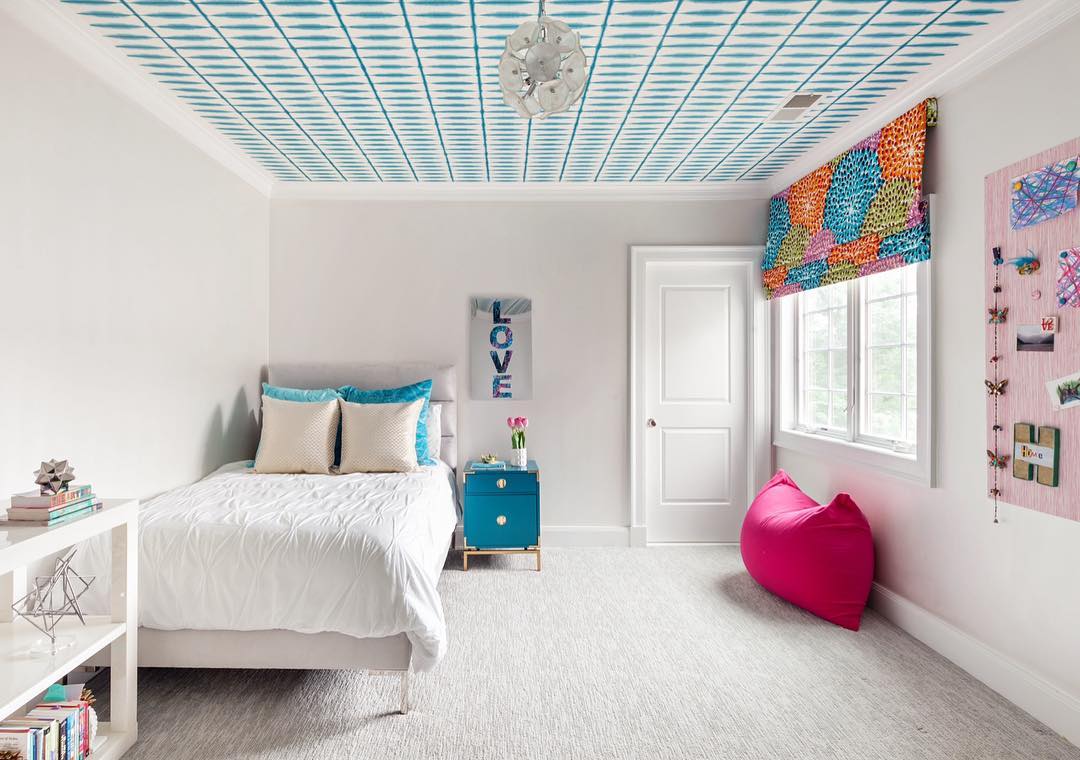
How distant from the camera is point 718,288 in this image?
165 inches

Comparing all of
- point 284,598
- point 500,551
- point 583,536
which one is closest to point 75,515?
point 284,598

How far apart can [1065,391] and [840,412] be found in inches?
59.1

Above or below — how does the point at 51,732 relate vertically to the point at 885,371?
below

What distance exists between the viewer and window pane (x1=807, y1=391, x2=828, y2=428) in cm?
366

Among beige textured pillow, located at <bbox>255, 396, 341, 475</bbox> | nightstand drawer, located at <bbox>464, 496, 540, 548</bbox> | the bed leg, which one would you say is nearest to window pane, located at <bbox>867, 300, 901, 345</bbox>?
nightstand drawer, located at <bbox>464, 496, 540, 548</bbox>

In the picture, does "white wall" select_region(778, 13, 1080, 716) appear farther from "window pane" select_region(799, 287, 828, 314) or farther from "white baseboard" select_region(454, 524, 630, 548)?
"white baseboard" select_region(454, 524, 630, 548)

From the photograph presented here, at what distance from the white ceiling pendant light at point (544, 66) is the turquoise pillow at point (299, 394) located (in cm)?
252

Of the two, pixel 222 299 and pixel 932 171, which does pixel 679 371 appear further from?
pixel 222 299

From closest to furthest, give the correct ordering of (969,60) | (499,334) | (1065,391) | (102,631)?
(102,631)
(1065,391)
(969,60)
(499,334)

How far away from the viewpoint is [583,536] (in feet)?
13.6

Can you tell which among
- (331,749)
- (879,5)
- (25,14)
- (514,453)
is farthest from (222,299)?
(879,5)

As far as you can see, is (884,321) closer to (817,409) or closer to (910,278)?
(910,278)

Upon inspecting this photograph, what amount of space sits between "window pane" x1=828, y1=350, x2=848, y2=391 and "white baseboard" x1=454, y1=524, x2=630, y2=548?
162 centimetres

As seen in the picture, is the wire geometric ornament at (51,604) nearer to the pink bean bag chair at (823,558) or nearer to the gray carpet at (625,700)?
the gray carpet at (625,700)
